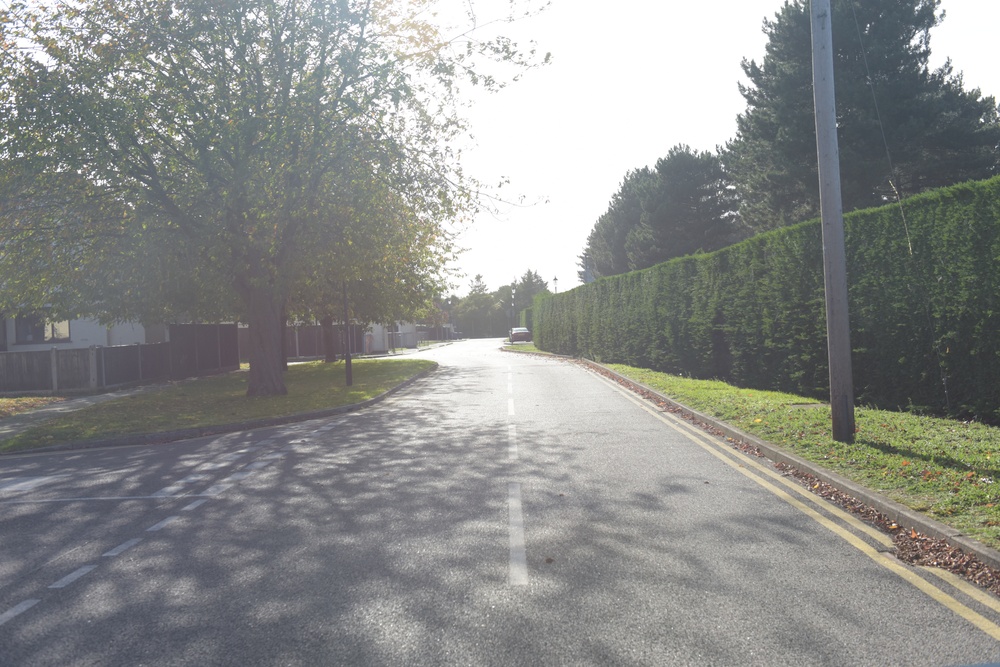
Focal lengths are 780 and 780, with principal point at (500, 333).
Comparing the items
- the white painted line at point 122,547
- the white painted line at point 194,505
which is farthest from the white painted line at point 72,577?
the white painted line at point 194,505

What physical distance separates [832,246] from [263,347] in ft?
50.2

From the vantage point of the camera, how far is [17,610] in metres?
4.86

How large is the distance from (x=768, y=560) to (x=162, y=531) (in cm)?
506

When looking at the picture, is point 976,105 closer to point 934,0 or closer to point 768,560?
point 934,0

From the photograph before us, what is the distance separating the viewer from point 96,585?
17.5 feet

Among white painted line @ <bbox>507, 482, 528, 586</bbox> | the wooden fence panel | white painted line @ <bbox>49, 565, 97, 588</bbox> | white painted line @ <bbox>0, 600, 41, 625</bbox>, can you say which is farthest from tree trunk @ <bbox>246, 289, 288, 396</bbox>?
white painted line @ <bbox>0, 600, 41, 625</bbox>

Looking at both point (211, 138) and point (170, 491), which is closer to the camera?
point (170, 491)

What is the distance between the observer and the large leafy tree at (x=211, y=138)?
1573 cm

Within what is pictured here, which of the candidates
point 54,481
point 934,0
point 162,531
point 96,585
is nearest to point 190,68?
point 54,481

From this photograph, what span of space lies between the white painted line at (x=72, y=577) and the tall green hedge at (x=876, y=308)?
33.9 ft

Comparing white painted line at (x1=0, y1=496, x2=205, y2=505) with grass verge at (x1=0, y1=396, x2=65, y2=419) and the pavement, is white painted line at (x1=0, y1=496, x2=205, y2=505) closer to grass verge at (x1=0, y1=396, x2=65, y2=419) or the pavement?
the pavement

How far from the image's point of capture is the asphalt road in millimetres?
4129

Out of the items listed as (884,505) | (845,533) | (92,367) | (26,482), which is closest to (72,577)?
(26,482)

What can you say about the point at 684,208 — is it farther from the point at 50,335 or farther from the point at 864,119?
the point at 50,335
